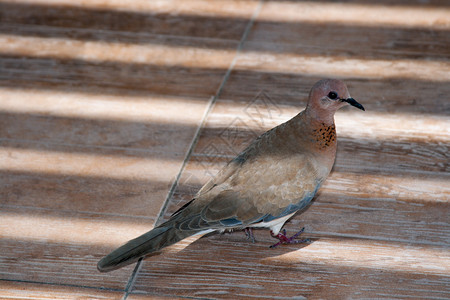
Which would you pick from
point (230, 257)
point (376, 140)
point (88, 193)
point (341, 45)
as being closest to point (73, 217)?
point (88, 193)

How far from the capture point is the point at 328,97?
7.89 feet

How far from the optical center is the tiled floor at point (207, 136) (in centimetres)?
240

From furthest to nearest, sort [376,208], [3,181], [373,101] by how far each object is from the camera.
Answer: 1. [373,101]
2. [3,181]
3. [376,208]

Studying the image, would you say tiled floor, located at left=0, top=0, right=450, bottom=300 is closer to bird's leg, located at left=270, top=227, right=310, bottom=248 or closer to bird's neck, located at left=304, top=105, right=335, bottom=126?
bird's leg, located at left=270, top=227, right=310, bottom=248

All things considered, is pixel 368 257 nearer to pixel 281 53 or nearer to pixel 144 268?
pixel 144 268

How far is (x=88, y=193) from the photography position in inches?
110

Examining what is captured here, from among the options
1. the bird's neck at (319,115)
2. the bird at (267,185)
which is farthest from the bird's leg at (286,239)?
the bird's neck at (319,115)

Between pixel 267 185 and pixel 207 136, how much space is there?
2.64ft

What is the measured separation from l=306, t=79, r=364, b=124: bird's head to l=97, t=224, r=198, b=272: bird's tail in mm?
699

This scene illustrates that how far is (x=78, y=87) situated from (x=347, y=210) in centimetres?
171

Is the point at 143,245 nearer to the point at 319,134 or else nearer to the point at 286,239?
the point at 286,239

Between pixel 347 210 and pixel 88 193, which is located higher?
pixel 88 193

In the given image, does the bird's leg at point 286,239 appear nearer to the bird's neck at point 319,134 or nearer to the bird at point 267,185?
the bird at point 267,185

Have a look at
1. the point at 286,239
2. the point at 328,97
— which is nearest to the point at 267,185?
the point at 286,239
